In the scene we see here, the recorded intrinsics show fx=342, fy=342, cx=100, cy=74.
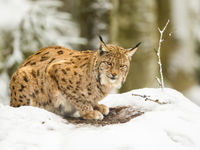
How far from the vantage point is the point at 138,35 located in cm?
723

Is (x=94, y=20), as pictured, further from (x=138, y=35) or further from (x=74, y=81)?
(x=74, y=81)

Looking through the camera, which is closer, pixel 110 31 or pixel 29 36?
pixel 110 31

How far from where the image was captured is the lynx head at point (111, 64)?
14.6 feet

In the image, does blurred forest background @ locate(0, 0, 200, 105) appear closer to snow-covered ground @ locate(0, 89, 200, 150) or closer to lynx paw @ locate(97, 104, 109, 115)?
lynx paw @ locate(97, 104, 109, 115)

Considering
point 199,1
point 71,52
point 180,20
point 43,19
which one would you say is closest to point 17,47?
point 43,19

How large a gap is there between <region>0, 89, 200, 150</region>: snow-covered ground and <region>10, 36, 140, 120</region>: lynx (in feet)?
2.81

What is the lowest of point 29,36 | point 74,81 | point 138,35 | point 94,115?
point 94,115

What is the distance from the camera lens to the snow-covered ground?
3.07 metres

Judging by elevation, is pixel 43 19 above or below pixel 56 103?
above

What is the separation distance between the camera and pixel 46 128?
A: 357 centimetres

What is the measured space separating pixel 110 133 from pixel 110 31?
3.99 meters

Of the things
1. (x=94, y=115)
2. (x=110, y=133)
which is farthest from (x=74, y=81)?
(x=110, y=133)

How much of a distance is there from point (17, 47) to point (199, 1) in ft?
18.8

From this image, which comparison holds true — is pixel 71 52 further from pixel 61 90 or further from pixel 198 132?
pixel 198 132
